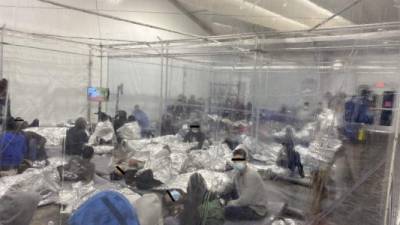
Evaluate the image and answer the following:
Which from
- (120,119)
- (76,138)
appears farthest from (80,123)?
(120,119)

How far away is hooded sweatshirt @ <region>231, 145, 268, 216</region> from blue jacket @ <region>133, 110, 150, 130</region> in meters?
2.00

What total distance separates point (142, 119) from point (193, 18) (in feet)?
5.46

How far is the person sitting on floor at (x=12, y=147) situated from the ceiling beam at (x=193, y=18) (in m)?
1.71

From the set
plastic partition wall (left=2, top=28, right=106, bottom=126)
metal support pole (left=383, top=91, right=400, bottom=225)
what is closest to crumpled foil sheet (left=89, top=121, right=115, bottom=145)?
plastic partition wall (left=2, top=28, right=106, bottom=126)

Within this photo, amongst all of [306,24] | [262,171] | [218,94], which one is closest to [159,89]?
[218,94]

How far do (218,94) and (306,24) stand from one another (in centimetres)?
112

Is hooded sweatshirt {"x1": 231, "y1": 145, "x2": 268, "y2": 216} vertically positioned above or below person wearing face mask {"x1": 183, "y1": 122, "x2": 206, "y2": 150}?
below

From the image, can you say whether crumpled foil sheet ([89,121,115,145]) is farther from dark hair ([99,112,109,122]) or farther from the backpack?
the backpack

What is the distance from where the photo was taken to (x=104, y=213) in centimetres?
126

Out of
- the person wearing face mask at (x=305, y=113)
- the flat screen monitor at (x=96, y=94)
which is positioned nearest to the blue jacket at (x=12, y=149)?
the flat screen monitor at (x=96, y=94)

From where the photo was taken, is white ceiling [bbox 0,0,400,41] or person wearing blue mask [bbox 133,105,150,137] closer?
white ceiling [bbox 0,0,400,41]

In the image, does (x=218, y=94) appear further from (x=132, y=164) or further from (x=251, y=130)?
(x=132, y=164)

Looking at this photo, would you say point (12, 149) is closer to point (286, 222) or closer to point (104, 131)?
point (104, 131)

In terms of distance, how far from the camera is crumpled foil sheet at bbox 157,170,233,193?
2.31m
